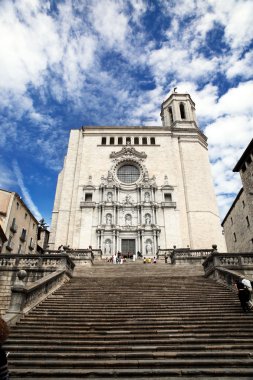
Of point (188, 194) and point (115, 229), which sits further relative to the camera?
point (188, 194)

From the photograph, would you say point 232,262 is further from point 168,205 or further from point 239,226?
point 239,226

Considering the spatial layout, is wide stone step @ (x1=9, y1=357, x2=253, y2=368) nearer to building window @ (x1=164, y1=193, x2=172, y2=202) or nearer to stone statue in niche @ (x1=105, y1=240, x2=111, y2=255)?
stone statue in niche @ (x1=105, y1=240, x2=111, y2=255)

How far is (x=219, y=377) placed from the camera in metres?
5.19

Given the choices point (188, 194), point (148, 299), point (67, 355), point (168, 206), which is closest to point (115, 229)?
point (168, 206)

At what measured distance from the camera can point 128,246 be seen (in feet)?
92.4

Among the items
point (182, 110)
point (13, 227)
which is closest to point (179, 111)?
point (182, 110)

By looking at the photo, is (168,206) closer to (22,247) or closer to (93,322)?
(22,247)

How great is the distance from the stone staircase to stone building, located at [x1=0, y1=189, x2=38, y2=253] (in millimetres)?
19319

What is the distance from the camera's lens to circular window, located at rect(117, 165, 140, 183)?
32.6 m

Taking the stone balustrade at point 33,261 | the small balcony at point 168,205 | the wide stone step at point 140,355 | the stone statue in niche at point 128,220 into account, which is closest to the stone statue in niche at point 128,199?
the stone statue in niche at point 128,220

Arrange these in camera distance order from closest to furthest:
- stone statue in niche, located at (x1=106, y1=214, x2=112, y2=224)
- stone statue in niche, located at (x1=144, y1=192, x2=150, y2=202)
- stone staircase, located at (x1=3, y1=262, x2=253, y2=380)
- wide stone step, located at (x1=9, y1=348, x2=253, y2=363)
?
stone staircase, located at (x1=3, y1=262, x2=253, y2=380), wide stone step, located at (x1=9, y1=348, x2=253, y2=363), stone statue in niche, located at (x1=106, y1=214, x2=112, y2=224), stone statue in niche, located at (x1=144, y1=192, x2=150, y2=202)

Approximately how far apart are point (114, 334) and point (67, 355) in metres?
1.49

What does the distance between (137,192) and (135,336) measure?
80.2ft

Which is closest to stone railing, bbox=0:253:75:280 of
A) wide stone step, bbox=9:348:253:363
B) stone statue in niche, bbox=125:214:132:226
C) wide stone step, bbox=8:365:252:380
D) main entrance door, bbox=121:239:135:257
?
wide stone step, bbox=9:348:253:363
